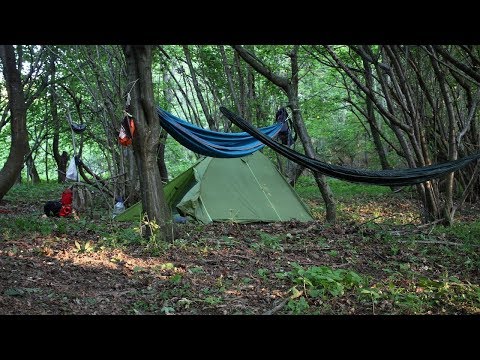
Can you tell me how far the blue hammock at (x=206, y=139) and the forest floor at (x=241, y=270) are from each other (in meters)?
0.74

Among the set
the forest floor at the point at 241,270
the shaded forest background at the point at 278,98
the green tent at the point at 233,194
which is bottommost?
the forest floor at the point at 241,270

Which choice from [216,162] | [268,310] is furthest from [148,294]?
[216,162]

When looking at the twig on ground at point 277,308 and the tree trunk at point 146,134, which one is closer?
the twig on ground at point 277,308

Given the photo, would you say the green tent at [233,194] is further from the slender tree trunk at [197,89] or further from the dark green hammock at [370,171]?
the slender tree trunk at [197,89]

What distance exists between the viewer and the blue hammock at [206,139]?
176 inches

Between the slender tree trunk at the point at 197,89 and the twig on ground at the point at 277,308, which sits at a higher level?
the slender tree trunk at the point at 197,89

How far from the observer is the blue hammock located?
4473 millimetres

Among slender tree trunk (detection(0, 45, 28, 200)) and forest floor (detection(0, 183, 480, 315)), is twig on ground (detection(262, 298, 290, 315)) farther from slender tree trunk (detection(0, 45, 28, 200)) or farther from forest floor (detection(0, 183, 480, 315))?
slender tree trunk (detection(0, 45, 28, 200))

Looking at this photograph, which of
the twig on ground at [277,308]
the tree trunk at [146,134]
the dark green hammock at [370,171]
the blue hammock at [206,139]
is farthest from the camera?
the blue hammock at [206,139]

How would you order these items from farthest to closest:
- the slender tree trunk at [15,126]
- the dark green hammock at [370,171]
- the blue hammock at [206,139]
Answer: the slender tree trunk at [15,126], the blue hammock at [206,139], the dark green hammock at [370,171]

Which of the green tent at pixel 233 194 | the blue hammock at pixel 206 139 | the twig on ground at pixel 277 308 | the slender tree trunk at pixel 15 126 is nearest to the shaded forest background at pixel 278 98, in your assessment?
the slender tree trunk at pixel 15 126

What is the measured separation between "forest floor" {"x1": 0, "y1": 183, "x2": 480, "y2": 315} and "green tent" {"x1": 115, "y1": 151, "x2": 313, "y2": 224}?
1.67ft

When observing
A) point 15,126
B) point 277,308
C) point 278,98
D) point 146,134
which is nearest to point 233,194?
point 146,134

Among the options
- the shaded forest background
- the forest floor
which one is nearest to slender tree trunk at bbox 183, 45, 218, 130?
the shaded forest background
